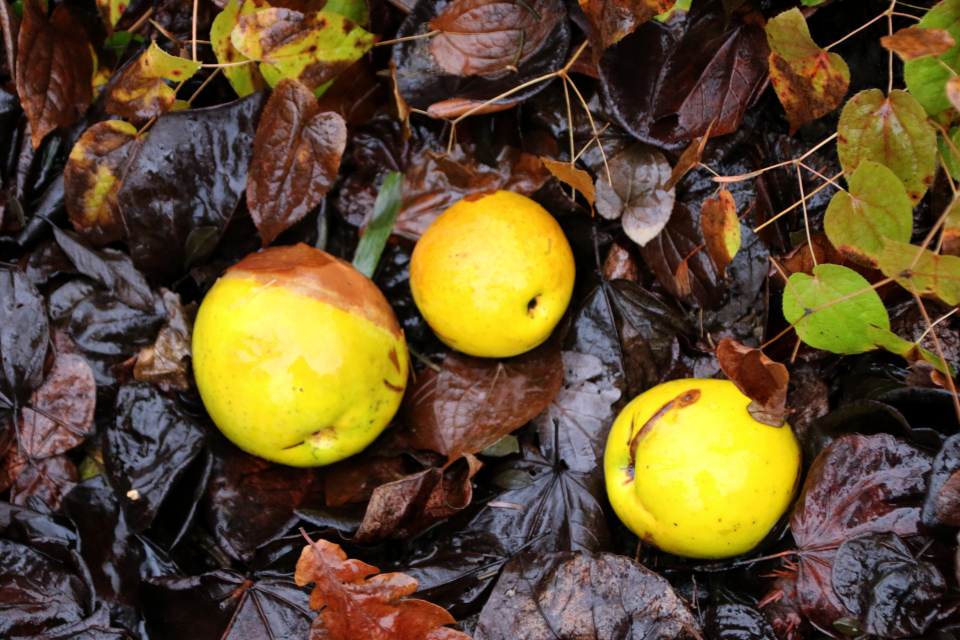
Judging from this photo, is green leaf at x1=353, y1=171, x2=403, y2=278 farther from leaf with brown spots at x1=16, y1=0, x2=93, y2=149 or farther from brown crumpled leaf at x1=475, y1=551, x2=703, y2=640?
brown crumpled leaf at x1=475, y1=551, x2=703, y2=640

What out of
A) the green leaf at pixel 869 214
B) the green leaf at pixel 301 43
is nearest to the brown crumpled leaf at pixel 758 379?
the green leaf at pixel 869 214

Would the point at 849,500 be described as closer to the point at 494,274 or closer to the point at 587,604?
the point at 587,604

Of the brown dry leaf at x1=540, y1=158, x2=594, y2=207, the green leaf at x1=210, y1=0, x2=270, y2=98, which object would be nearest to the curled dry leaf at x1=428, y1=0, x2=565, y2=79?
the brown dry leaf at x1=540, y1=158, x2=594, y2=207

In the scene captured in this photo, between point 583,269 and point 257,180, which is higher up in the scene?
point 257,180

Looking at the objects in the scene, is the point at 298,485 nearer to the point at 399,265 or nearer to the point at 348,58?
the point at 399,265

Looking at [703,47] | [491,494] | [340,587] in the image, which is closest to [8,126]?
[340,587]

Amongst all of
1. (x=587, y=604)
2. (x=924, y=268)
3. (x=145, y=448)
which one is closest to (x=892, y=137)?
(x=924, y=268)

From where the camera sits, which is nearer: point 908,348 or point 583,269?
point 908,348
